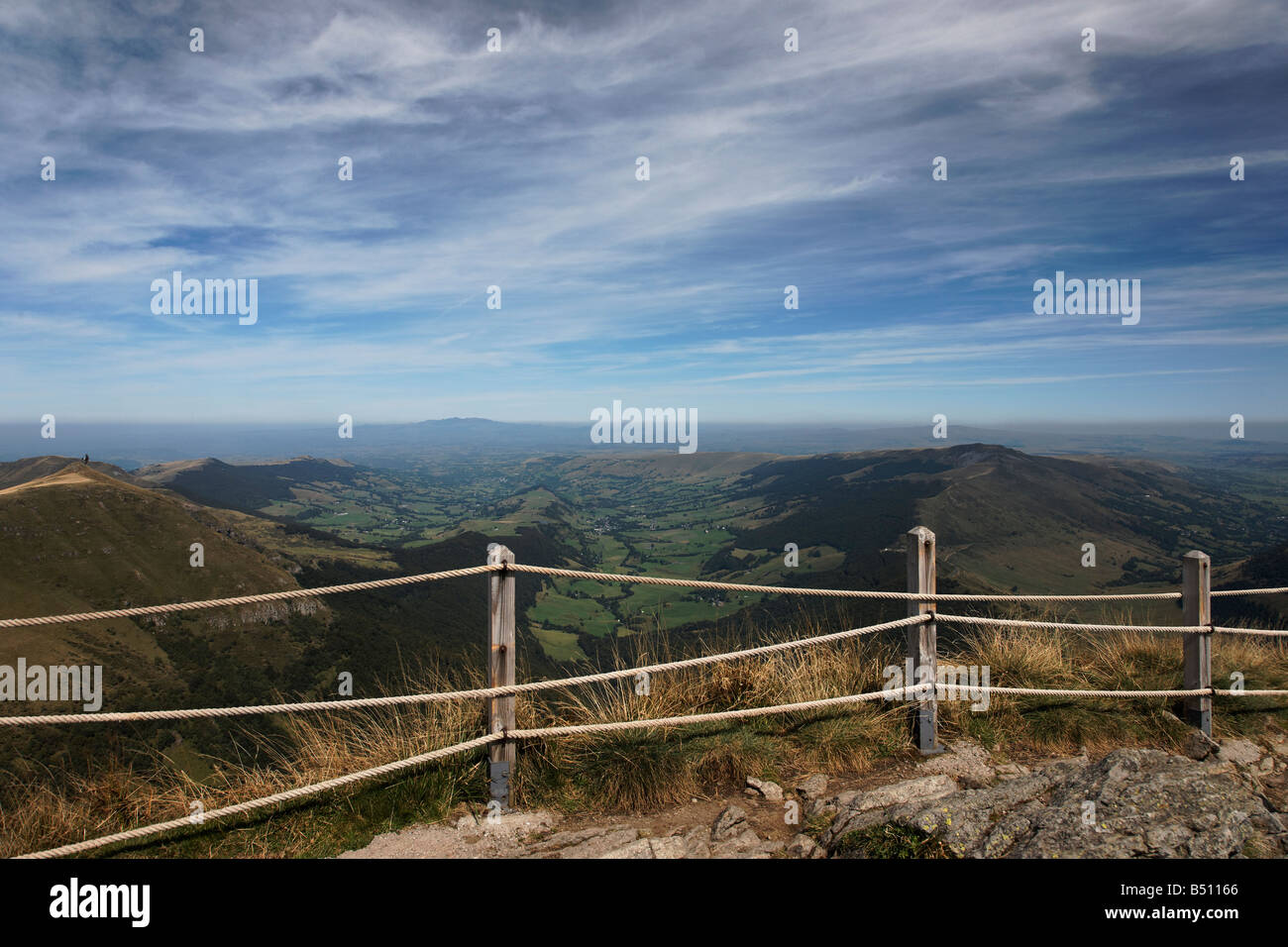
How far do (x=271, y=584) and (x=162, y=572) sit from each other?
15.7 meters

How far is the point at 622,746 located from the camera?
191 inches

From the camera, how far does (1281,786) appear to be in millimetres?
5086

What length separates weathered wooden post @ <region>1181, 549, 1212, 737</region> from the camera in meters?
5.95

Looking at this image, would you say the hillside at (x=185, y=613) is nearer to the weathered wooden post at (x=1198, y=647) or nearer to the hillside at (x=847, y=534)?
the hillside at (x=847, y=534)

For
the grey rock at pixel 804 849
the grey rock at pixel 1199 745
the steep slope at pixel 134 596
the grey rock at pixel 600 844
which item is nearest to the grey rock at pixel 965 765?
the grey rock at pixel 804 849

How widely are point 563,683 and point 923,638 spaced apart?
3.01 metres

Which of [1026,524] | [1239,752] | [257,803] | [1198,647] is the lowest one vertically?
[1026,524]

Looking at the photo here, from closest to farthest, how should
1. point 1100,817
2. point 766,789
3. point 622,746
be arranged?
point 1100,817 < point 766,789 < point 622,746

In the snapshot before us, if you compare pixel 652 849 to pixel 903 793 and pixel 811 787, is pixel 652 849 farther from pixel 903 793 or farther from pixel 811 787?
pixel 903 793

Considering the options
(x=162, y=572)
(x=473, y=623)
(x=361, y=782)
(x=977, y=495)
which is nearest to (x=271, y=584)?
(x=162, y=572)

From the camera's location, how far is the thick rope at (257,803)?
143 inches

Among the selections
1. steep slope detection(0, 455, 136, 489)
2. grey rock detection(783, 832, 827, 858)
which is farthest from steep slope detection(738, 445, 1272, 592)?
steep slope detection(0, 455, 136, 489)

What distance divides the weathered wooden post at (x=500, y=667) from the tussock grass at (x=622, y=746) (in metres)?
0.19

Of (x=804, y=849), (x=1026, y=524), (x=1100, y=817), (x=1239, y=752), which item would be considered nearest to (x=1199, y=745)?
(x=1239, y=752)
